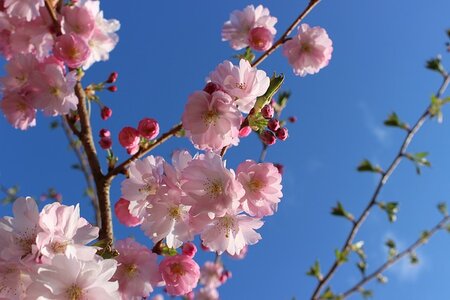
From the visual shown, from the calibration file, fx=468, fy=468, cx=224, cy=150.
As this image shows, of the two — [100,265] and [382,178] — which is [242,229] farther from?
[382,178]

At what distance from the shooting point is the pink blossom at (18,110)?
281 cm

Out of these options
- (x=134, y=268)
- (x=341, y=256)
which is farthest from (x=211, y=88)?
(x=341, y=256)

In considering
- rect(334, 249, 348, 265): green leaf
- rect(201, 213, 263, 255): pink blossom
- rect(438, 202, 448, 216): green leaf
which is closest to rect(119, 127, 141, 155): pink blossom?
rect(201, 213, 263, 255): pink blossom

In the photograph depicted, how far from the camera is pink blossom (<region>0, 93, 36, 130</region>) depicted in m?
2.81

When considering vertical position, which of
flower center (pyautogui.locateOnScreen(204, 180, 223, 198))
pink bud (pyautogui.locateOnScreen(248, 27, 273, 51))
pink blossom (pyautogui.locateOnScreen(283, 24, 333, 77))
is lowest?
flower center (pyautogui.locateOnScreen(204, 180, 223, 198))

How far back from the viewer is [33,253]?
145 cm

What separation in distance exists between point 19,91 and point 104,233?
1.24 meters

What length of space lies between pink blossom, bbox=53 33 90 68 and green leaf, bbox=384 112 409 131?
281cm

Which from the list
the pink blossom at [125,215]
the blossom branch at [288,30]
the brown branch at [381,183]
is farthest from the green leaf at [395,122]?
the pink blossom at [125,215]

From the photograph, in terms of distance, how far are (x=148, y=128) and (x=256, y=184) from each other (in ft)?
2.40

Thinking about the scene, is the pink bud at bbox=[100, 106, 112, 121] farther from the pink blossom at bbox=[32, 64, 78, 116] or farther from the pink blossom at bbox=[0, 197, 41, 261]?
the pink blossom at bbox=[0, 197, 41, 261]

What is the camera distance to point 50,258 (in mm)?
1470

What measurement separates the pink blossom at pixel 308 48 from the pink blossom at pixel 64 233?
206 cm

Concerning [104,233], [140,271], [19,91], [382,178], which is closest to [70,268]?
[140,271]
